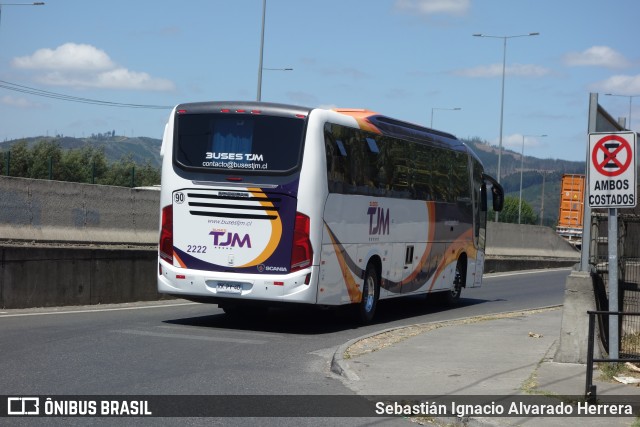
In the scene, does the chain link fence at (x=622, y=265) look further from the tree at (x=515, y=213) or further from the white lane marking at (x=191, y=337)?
the tree at (x=515, y=213)

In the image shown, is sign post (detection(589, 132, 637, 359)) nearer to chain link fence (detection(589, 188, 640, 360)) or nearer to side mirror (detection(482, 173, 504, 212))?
chain link fence (detection(589, 188, 640, 360))

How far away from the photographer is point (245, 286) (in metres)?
16.2

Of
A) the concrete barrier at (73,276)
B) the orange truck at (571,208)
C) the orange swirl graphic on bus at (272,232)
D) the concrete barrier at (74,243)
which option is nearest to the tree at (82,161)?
the concrete barrier at (74,243)

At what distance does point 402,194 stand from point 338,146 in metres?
3.26

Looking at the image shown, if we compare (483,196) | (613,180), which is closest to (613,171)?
(613,180)

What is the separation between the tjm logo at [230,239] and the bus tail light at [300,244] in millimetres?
708

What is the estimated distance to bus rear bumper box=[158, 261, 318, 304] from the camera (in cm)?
1611

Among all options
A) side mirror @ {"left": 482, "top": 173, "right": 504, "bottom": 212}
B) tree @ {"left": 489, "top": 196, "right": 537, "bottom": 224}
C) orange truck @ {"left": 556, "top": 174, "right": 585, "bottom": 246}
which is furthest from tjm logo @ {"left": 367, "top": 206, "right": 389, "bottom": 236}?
tree @ {"left": 489, "top": 196, "right": 537, "bottom": 224}

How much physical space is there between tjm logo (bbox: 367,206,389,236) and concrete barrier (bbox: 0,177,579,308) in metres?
5.27

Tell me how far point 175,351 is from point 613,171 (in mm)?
5699

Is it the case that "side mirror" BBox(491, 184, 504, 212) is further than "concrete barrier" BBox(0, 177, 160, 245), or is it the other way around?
"side mirror" BBox(491, 184, 504, 212)

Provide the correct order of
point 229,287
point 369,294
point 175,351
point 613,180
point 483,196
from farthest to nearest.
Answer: point 483,196, point 369,294, point 229,287, point 175,351, point 613,180

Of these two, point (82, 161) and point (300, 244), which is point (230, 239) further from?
point (82, 161)

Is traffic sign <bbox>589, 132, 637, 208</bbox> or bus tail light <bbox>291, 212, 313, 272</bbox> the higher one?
traffic sign <bbox>589, 132, 637, 208</bbox>
